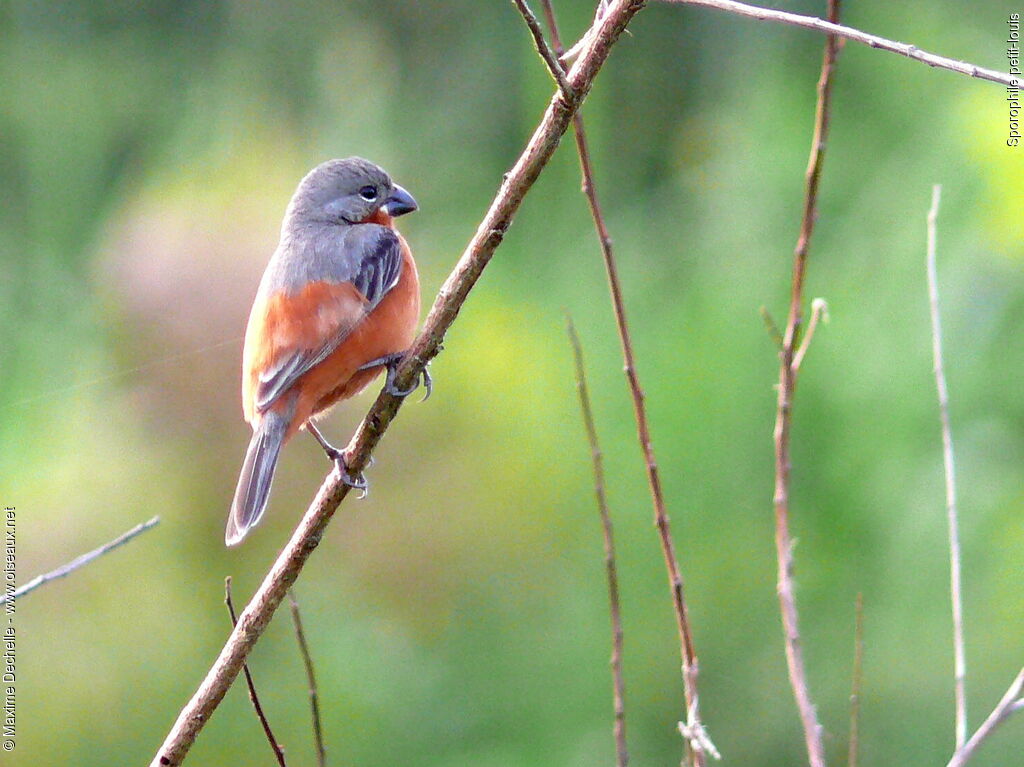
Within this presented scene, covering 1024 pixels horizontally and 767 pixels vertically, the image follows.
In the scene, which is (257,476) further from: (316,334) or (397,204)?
(397,204)

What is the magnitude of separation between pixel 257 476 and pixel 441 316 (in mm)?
662

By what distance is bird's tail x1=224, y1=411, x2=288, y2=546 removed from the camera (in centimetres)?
188

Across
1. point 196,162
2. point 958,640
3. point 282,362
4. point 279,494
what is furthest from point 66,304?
point 958,640

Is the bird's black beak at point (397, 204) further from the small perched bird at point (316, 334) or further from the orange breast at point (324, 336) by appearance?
the orange breast at point (324, 336)

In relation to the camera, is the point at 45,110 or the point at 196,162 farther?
the point at 45,110

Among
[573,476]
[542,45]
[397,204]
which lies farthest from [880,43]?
[573,476]

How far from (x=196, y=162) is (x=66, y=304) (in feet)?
2.03

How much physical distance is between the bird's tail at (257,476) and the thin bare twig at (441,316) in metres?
0.48

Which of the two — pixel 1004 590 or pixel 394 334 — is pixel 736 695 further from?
pixel 394 334

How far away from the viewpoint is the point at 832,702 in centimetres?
247

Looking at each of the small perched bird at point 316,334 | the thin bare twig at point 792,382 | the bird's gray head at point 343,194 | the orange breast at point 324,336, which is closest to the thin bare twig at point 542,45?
the thin bare twig at point 792,382

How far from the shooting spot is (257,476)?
1929 millimetres

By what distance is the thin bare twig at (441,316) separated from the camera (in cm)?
129

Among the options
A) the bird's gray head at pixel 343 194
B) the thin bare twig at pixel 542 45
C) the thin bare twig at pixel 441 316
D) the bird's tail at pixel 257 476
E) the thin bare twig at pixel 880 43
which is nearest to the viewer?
the thin bare twig at pixel 880 43
